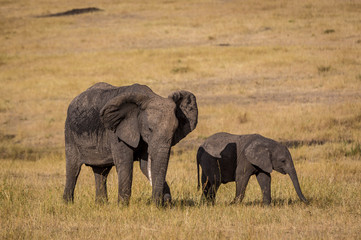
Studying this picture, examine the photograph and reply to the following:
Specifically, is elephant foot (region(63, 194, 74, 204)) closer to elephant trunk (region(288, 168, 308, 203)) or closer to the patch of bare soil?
elephant trunk (region(288, 168, 308, 203))

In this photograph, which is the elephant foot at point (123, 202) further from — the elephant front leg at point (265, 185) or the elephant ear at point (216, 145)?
the elephant front leg at point (265, 185)

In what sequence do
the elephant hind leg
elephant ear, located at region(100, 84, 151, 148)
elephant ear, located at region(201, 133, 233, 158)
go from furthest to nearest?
elephant ear, located at region(201, 133, 233, 158) → the elephant hind leg → elephant ear, located at region(100, 84, 151, 148)

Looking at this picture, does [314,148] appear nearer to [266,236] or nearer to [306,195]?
[306,195]

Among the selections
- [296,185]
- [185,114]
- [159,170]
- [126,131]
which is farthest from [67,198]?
[296,185]

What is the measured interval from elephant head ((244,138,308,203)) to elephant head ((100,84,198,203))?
170 cm

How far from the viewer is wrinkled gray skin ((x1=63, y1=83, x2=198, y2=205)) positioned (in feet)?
29.2

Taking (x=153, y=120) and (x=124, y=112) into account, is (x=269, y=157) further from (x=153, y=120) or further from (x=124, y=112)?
(x=124, y=112)

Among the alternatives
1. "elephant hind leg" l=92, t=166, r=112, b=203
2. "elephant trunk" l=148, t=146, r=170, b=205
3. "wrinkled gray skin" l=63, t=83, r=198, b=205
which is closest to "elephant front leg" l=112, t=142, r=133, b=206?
"wrinkled gray skin" l=63, t=83, r=198, b=205

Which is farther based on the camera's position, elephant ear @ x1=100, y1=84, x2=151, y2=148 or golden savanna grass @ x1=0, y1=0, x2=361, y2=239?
elephant ear @ x1=100, y1=84, x2=151, y2=148

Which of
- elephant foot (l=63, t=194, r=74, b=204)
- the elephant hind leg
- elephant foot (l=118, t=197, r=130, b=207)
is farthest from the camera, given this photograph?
elephant foot (l=63, t=194, r=74, b=204)

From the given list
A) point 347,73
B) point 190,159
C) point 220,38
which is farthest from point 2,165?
point 220,38

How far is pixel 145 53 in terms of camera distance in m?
41.6

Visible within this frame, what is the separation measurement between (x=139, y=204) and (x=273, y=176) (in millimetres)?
5875

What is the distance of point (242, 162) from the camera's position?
11.0 m
